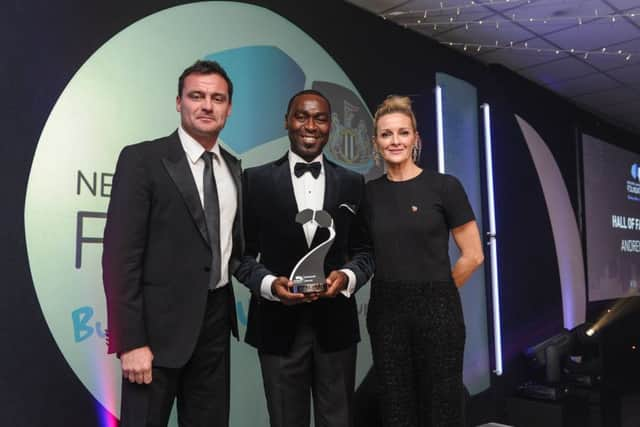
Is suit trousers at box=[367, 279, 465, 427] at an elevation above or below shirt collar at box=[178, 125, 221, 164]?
below

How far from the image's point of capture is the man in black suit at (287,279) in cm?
171

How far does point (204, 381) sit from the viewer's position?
1688mm

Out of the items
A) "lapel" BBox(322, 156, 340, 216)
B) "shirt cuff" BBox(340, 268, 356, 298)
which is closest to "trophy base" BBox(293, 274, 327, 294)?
"shirt cuff" BBox(340, 268, 356, 298)

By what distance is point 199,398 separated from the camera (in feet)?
5.56

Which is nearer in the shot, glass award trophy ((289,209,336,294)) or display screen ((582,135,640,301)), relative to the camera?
glass award trophy ((289,209,336,294))

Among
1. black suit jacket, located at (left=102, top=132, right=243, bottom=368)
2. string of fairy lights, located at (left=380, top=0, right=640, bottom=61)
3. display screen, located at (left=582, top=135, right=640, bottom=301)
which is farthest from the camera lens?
display screen, located at (left=582, top=135, right=640, bottom=301)

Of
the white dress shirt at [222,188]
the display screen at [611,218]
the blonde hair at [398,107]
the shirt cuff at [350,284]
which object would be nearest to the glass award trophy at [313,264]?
the shirt cuff at [350,284]

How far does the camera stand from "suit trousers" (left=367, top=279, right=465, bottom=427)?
72.7 inches

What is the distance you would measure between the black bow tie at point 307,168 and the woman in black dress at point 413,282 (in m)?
0.31

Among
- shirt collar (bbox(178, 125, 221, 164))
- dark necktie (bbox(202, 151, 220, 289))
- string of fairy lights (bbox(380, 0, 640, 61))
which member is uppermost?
string of fairy lights (bbox(380, 0, 640, 61))

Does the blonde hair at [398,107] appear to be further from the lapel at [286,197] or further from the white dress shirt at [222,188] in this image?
the white dress shirt at [222,188]

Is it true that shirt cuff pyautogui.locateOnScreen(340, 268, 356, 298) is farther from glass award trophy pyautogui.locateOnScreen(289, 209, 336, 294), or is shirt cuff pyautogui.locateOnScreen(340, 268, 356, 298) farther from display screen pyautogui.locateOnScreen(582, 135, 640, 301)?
display screen pyautogui.locateOnScreen(582, 135, 640, 301)

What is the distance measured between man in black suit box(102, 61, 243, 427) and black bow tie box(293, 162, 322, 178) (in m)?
0.22

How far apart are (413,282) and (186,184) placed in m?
0.87
